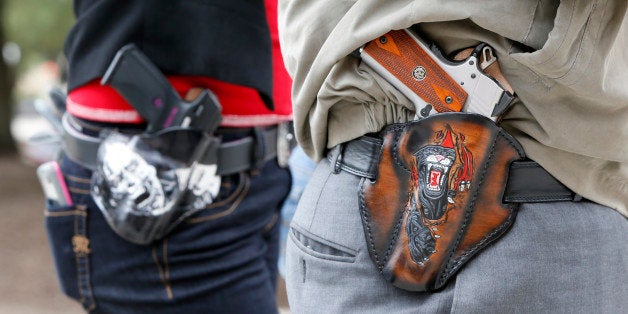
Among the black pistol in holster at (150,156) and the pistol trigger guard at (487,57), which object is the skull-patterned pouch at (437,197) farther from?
the black pistol in holster at (150,156)

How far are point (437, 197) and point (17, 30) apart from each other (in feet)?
41.3

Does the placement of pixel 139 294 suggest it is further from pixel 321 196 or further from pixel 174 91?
pixel 321 196

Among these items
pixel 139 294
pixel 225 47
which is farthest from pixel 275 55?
pixel 139 294

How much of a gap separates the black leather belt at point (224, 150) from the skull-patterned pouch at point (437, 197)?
838 millimetres

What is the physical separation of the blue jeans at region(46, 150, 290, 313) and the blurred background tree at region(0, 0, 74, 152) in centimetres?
922

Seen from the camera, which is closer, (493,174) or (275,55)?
(493,174)

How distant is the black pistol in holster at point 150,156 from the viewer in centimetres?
202

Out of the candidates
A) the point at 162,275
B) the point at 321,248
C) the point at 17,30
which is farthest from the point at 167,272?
the point at 17,30

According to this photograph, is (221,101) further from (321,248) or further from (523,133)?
(523,133)

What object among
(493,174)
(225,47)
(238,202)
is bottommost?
(238,202)

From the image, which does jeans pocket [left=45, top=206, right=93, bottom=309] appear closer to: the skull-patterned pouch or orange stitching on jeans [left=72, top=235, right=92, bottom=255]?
orange stitching on jeans [left=72, top=235, right=92, bottom=255]

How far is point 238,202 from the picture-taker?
2.18 meters

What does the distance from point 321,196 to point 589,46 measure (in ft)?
1.92

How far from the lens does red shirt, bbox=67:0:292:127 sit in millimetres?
2100
